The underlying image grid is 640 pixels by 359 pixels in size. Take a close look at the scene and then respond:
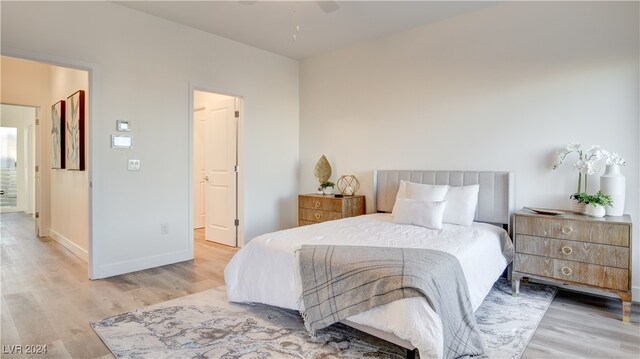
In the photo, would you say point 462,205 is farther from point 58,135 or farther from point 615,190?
point 58,135

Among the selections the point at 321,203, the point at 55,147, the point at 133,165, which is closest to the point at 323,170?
the point at 321,203

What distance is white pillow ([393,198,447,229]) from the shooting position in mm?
3143

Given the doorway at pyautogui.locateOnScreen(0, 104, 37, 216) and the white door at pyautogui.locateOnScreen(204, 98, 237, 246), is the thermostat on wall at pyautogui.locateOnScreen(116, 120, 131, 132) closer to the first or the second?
the white door at pyautogui.locateOnScreen(204, 98, 237, 246)

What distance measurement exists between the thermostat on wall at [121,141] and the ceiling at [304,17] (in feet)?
4.47

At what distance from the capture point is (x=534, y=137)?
3.34 metres

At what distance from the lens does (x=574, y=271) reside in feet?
8.93

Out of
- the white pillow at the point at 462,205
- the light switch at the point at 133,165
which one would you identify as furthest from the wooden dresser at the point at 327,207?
the light switch at the point at 133,165

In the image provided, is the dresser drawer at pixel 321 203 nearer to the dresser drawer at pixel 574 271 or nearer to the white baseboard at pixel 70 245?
the dresser drawer at pixel 574 271

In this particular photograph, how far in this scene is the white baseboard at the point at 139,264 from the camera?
3492mm

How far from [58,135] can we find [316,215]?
3.83 metres

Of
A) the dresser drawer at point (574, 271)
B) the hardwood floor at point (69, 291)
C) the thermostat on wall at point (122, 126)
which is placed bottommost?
the hardwood floor at point (69, 291)

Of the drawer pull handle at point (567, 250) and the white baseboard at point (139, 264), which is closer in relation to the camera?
the drawer pull handle at point (567, 250)

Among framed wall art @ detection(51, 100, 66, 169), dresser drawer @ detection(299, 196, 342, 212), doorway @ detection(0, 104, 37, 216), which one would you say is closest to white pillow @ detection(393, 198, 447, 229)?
dresser drawer @ detection(299, 196, 342, 212)

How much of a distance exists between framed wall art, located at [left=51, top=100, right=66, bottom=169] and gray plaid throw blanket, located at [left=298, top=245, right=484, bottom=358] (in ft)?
A: 14.1
